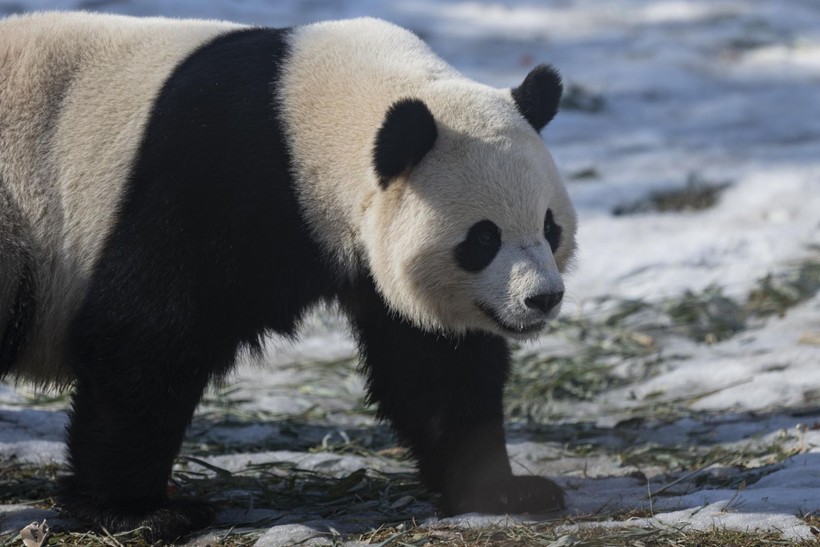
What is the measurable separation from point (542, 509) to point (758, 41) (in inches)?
357

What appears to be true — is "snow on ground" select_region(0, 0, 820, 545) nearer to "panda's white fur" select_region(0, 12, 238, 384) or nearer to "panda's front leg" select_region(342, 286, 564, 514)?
"panda's front leg" select_region(342, 286, 564, 514)

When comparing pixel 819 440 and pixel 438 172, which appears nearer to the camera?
pixel 438 172

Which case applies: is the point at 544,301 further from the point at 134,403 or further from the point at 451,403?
the point at 134,403

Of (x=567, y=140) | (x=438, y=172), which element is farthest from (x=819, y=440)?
(x=567, y=140)

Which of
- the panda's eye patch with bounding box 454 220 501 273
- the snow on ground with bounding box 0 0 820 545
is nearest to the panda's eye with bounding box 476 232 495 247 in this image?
the panda's eye patch with bounding box 454 220 501 273

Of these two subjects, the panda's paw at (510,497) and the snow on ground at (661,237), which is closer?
the panda's paw at (510,497)

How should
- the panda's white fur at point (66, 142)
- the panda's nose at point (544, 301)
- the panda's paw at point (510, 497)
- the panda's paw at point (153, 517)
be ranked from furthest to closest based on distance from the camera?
the panda's paw at point (510, 497)
the panda's white fur at point (66, 142)
the panda's paw at point (153, 517)
the panda's nose at point (544, 301)

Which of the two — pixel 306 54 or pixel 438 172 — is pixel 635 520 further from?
pixel 306 54

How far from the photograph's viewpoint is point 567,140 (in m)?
10.3

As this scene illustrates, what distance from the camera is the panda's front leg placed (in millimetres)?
4562

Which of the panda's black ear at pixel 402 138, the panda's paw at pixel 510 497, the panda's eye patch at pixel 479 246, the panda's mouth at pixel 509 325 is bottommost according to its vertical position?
the panda's paw at pixel 510 497

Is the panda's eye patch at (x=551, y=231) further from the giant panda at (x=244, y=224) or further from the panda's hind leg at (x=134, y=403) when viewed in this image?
the panda's hind leg at (x=134, y=403)

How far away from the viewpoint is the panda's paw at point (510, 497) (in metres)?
4.49

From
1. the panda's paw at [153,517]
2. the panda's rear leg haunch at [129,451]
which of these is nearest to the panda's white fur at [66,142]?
the panda's rear leg haunch at [129,451]
